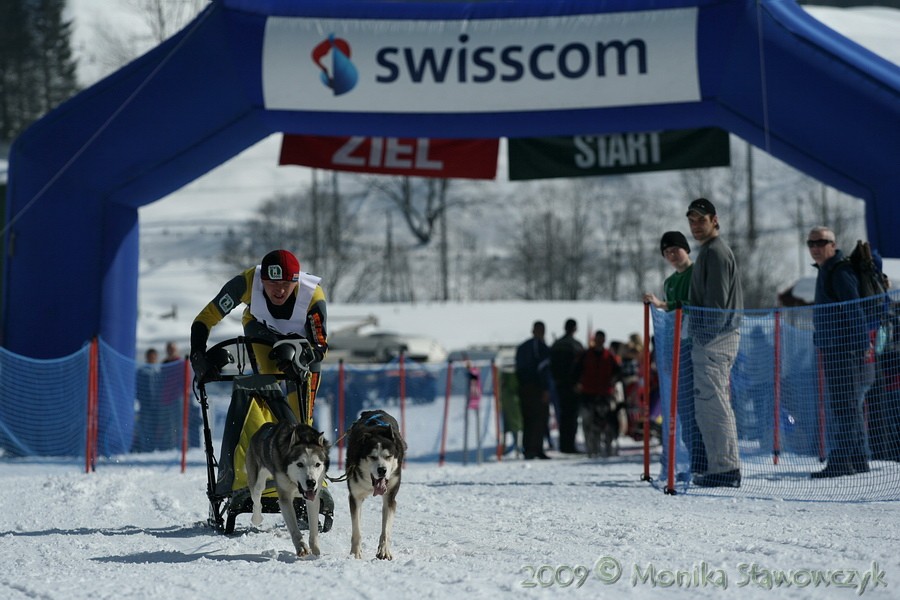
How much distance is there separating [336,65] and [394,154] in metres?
1.43

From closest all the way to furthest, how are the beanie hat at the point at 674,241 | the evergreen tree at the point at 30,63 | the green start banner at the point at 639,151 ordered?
the beanie hat at the point at 674,241 < the green start banner at the point at 639,151 < the evergreen tree at the point at 30,63

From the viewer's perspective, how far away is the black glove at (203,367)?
5270 millimetres

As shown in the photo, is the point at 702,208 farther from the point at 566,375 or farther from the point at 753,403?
the point at 566,375

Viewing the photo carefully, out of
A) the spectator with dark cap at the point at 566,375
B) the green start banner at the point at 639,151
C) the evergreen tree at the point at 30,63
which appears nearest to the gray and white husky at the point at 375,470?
the green start banner at the point at 639,151

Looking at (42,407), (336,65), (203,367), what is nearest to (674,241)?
(203,367)

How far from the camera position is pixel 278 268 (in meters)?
5.32

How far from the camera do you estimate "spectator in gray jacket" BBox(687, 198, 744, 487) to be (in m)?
7.21

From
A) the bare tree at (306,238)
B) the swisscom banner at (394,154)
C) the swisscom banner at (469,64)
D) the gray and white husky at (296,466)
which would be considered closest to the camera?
the gray and white husky at (296,466)

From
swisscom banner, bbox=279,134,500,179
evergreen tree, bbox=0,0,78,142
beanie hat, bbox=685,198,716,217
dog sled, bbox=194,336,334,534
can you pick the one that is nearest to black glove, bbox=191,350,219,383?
dog sled, bbox=194,336,334,534

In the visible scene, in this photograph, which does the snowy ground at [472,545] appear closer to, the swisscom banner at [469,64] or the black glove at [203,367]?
the black glove at [203,367]

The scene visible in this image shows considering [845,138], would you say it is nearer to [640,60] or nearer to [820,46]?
[820,46]

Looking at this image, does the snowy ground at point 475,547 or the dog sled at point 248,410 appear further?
the dog sled at point 248,410

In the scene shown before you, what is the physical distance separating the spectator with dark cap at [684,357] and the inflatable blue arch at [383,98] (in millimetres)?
2533

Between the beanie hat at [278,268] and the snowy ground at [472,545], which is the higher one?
the beanie hat at [278,268]
